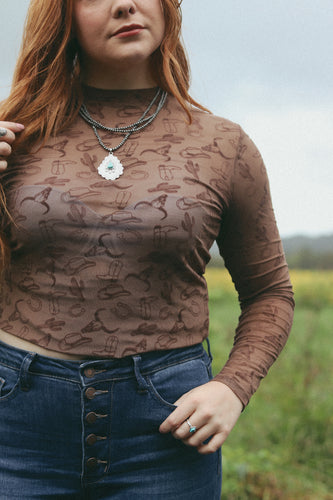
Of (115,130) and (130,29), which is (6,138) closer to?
(115,130)

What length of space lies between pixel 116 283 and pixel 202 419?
0.38 metres

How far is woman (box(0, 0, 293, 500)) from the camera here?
59.3 inches

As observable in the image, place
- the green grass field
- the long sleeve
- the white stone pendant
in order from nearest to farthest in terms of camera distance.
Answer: the white stone pendant → the long sleeve → the green grass field

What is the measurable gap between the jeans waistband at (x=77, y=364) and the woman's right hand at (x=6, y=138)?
0.47 m

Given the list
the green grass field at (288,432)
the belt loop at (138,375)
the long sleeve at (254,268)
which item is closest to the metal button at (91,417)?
the belt loop at (138,375)

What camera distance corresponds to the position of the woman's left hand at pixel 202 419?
4.88 feet

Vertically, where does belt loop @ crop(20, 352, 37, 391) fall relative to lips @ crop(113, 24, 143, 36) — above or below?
below

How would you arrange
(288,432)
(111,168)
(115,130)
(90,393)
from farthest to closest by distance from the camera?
(288,432) → (115,130) → (111,168) → (90,393)

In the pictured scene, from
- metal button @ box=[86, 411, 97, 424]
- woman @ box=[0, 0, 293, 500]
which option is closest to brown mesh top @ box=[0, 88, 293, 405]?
woman @ box=[0, 0, 293, 500]

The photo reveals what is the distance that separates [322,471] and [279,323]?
218 cm

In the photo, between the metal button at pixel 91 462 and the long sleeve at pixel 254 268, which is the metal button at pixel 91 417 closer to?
the metal button at pixel 91 462

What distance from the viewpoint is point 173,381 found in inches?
61.5

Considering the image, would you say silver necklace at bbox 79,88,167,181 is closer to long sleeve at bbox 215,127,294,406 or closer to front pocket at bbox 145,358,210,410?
long sleeve at bbox 215,127,294,406

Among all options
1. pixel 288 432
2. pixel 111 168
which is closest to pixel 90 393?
pixel 111 168
